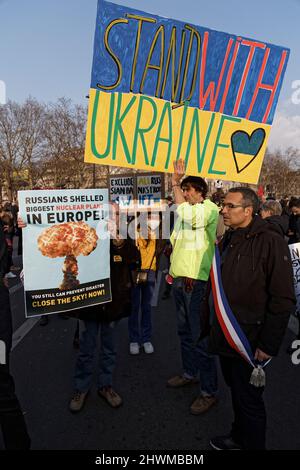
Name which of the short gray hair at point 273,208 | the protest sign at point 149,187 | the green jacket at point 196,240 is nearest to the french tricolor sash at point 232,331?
the green jacket at point 196,240

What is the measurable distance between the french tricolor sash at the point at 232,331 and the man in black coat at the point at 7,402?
145cm

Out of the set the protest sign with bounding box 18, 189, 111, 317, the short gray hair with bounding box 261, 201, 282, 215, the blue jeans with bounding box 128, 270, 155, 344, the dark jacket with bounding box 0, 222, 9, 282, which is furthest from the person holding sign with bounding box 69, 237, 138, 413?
the short gray hair with bounding box 261, 201, 282, 215

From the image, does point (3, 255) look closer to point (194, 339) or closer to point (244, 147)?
point (194, 339)

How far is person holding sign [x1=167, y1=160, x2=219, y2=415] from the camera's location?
2.86 m

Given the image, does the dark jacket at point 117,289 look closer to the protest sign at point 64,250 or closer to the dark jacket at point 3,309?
the protest sign at point 64,250

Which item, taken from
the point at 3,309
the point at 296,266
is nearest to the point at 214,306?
the point at 3,309

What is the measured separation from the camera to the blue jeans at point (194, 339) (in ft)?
9.39

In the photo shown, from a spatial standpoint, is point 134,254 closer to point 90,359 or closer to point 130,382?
point 90,359

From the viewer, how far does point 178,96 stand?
9.61 feet

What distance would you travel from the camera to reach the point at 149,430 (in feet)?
8.61

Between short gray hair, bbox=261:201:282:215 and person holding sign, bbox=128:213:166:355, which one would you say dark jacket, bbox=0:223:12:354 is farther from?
short gray hair, bbox=261:201:282:215
